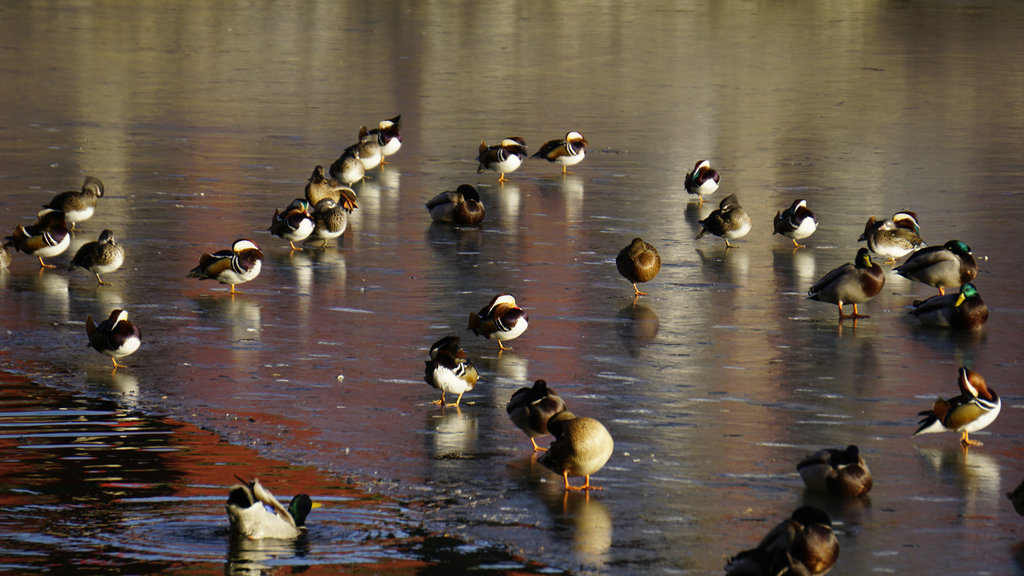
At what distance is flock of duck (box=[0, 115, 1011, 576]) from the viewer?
326 inches

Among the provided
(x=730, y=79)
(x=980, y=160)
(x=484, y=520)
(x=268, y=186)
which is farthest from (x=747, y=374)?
(x=730, y=79)

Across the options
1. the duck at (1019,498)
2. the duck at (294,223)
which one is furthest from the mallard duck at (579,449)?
the duck at (294,223)

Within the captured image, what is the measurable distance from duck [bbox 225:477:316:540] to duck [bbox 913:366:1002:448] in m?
4.41

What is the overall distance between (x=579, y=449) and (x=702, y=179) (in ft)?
37.1

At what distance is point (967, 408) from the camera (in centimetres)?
1006

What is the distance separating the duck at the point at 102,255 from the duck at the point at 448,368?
522 centimetres

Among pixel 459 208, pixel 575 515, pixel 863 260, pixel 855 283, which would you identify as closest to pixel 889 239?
pixel 863 260

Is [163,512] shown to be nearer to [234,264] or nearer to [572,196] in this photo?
[234,264]

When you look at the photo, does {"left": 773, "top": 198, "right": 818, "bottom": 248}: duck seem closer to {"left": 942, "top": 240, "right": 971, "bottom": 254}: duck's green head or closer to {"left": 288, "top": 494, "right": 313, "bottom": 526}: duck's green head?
{"left": 942, "top": 240, "right": 971, "bottom": 254}: duck's green head

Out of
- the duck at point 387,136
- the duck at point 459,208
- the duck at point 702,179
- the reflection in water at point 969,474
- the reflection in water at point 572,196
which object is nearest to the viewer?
the reflection in water at point 969,474

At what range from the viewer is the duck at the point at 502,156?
21812mm

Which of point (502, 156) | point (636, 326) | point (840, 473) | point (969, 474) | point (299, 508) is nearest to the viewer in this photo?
point (299, 508)

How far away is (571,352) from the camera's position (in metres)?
12.7

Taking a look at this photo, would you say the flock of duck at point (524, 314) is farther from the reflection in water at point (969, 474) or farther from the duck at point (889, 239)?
the reflection in water at point (969, 474)
